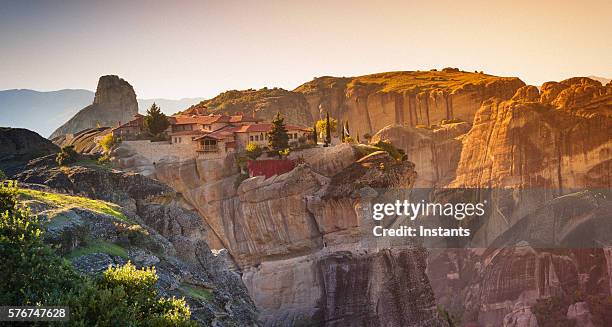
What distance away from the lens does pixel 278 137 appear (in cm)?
5891

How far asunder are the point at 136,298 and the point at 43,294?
8.94 ft

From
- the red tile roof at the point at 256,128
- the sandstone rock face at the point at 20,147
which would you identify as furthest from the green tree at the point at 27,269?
the red tile roof at the point at 256,128

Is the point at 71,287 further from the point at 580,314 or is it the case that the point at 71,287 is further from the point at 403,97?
the point at 403,97

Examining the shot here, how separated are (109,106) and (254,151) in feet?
175

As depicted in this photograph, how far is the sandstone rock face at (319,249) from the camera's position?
A: 47094mm

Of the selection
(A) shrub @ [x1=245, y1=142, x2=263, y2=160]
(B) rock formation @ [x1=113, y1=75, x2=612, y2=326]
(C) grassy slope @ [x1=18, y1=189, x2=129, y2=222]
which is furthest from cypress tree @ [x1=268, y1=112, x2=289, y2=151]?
(C) grassy slope @ [x1=18, y1=189, x2=129, y2=222]

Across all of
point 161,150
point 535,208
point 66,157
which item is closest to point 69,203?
point 66,157

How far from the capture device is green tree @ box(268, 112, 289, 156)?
58719 millimetres

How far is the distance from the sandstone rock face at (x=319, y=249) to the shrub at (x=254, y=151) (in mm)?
2653

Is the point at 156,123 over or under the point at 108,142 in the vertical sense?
over

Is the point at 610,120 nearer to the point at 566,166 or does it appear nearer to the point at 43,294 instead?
the point at 566,166

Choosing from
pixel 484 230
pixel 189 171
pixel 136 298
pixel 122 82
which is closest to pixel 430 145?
pixel 484 230

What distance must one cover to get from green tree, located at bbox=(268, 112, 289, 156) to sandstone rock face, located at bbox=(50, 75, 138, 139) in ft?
163

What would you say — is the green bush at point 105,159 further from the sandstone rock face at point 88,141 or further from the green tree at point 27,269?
the green tree at point 27,269
